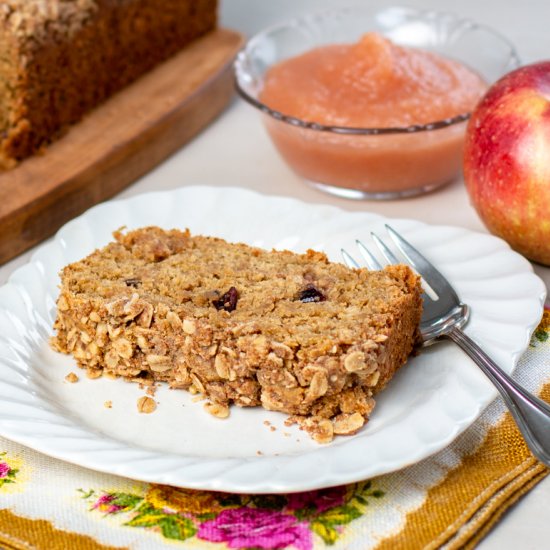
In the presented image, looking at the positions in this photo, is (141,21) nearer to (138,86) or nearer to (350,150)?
(138,86)

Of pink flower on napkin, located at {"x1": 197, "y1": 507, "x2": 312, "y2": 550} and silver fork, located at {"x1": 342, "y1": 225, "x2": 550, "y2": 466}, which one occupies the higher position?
silver fork, located at {"x1": 342, "y1": 225, "x2": 550, "y2": 466}

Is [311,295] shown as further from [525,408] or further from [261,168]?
[261,168]

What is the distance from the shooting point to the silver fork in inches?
73.9

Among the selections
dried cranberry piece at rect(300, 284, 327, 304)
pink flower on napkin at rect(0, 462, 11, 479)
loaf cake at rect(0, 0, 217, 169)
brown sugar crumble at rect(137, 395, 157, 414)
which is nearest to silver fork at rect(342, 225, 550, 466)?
dried cranberry piece at rect(300, 284, 327, 304)

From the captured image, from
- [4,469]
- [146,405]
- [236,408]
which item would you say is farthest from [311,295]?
[4,469]

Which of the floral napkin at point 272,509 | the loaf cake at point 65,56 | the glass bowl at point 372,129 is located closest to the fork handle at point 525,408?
the floral napkin at point 272,509

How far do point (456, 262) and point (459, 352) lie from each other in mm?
409

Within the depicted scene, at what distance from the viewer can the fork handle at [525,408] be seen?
1845 mm

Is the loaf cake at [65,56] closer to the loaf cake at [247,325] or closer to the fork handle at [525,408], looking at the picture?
the loaf cake at [247,325]

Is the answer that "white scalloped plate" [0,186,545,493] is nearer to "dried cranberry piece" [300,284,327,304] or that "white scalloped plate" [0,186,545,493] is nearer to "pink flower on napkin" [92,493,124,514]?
"pink flower on napkin" [92,493,124,514]

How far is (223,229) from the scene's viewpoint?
8.84 ft

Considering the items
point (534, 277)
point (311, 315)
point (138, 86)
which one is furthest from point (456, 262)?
point (138, 86)

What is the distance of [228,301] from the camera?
7.05 ft

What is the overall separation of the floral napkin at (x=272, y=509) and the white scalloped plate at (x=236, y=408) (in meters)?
0.10
